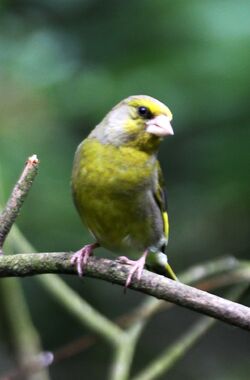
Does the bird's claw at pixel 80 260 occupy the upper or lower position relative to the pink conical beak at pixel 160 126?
lower

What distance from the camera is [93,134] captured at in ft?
11.0

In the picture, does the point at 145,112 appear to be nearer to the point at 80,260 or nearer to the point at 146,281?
the point at 80,260

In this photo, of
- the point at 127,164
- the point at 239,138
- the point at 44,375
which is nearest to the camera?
the point at 127,164

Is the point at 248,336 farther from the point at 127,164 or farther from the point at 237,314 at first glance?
the point at 237,314

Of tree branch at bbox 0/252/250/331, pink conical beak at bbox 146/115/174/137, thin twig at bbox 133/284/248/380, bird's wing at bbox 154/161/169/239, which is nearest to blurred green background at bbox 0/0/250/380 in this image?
bird's wing at bbox 154/161/169/239

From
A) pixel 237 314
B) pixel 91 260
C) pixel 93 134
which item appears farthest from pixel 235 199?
pixel 237 314

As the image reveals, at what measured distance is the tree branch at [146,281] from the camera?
7.97ft

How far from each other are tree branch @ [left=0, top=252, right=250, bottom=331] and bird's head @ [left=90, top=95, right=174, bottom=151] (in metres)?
0.54

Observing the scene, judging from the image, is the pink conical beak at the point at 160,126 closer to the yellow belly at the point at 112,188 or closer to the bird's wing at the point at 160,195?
the yellow belly at the point at 112,188

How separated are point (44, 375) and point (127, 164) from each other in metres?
0.93

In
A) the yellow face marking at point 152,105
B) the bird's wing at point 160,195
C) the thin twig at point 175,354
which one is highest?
the yellow face marking at point 152,105

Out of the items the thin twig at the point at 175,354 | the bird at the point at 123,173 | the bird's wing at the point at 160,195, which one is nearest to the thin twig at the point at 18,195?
the bird at the point at 123,173

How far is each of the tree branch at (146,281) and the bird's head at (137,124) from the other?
538mm

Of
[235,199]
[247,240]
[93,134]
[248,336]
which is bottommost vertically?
[248,336]
